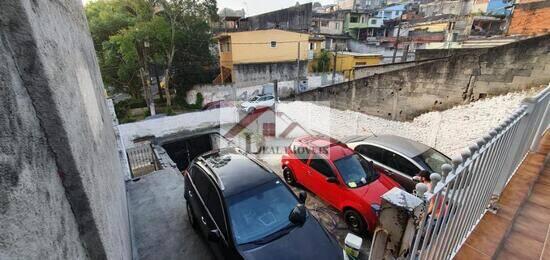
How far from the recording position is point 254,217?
3090 mm

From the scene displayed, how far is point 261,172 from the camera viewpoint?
3588mm

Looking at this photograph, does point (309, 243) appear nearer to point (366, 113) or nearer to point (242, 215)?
point (242, 215)

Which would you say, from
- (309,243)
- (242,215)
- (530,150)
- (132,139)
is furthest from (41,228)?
(132,139)

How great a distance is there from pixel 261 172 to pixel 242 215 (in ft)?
2.40

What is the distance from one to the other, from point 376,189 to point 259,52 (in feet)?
56.5

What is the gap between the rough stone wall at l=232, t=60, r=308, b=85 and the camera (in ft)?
56.3

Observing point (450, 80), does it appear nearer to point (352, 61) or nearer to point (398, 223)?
point (398, 223)

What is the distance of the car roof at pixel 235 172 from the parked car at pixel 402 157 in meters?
3.29

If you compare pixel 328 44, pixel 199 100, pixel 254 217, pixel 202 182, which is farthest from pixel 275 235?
pixel 328 44

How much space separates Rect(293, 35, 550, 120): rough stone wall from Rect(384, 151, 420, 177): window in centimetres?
267

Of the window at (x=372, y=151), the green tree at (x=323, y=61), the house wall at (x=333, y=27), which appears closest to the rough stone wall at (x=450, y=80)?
the window at (x=372, y=151)

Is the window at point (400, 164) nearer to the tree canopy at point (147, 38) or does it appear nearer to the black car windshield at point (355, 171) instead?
the black car windshield at point (355, 171)

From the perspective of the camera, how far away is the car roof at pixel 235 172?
3275mm

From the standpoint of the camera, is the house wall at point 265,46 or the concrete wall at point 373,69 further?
the house wall at point 265,46
